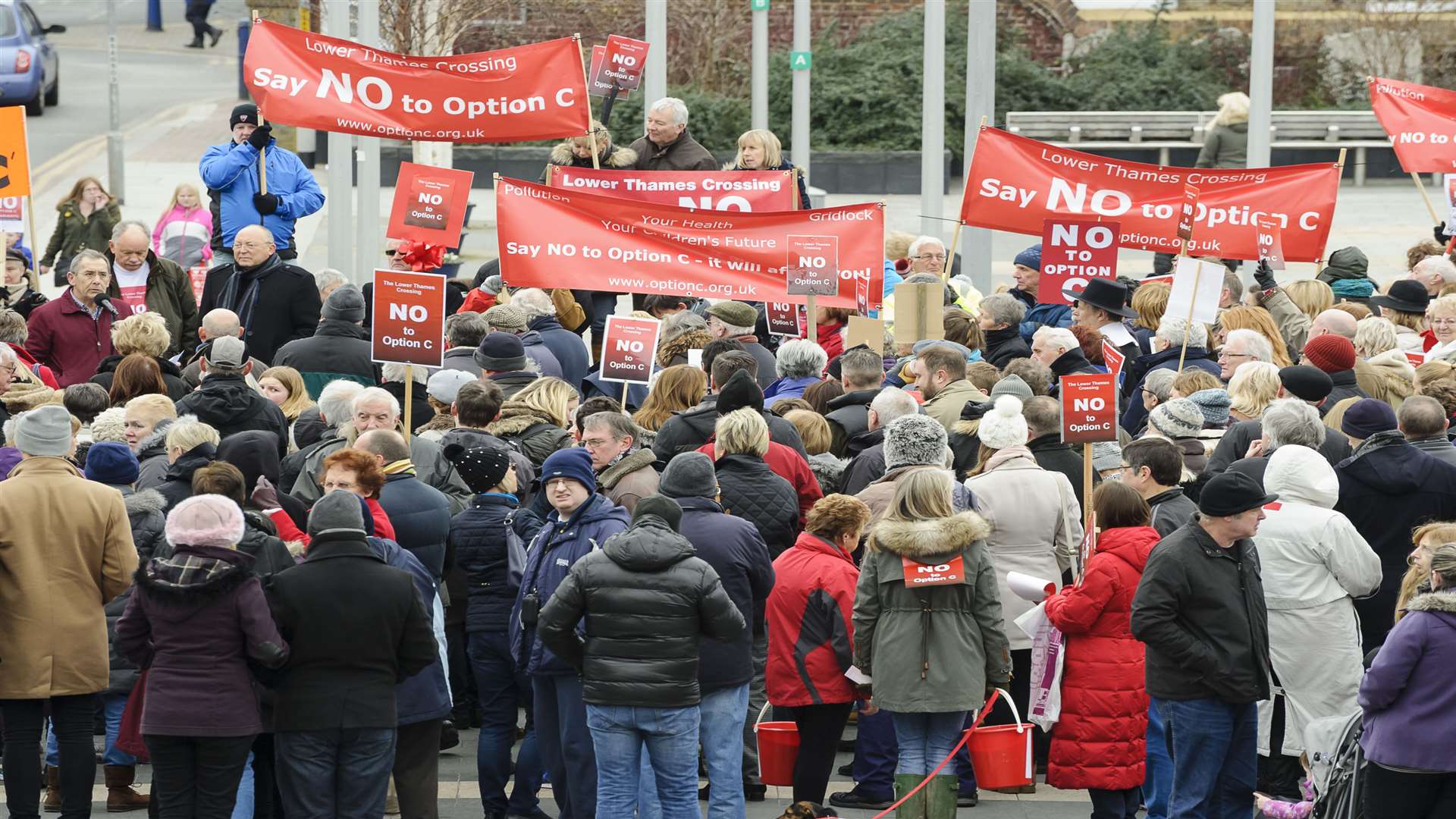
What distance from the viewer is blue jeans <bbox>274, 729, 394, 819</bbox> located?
731cm

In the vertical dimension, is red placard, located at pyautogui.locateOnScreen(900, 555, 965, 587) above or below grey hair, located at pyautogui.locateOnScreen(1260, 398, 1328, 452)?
below

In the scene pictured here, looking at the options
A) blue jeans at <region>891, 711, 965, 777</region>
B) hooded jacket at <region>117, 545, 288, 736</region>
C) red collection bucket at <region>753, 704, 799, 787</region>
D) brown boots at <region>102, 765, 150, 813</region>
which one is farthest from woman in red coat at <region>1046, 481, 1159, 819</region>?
brown boots at <region>102, 765, 150, 813</region>

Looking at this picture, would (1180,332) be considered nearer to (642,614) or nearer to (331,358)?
(331,358)

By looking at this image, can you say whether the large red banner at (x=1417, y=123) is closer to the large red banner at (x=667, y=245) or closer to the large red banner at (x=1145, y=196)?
the large red banner at (x=1145, y=196)

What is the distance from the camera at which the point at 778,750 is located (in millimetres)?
8203

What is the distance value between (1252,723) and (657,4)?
14.7 m

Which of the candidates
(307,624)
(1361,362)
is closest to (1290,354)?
(1361,362)

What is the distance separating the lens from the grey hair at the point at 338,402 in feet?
30.6

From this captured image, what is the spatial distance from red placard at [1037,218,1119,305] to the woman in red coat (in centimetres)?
455

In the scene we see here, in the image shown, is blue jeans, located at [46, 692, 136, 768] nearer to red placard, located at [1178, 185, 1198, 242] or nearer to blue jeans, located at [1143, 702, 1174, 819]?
blue jeans, located at [1143, 702, 1174, 819]

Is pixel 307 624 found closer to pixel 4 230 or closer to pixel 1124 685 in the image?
pixel 1124 685


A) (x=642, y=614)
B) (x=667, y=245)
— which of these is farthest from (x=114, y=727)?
(x=667, y=245)

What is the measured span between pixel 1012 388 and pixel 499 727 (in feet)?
9.66

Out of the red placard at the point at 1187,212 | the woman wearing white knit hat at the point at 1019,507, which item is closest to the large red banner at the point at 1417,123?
the red placard at the point at 1187,212
